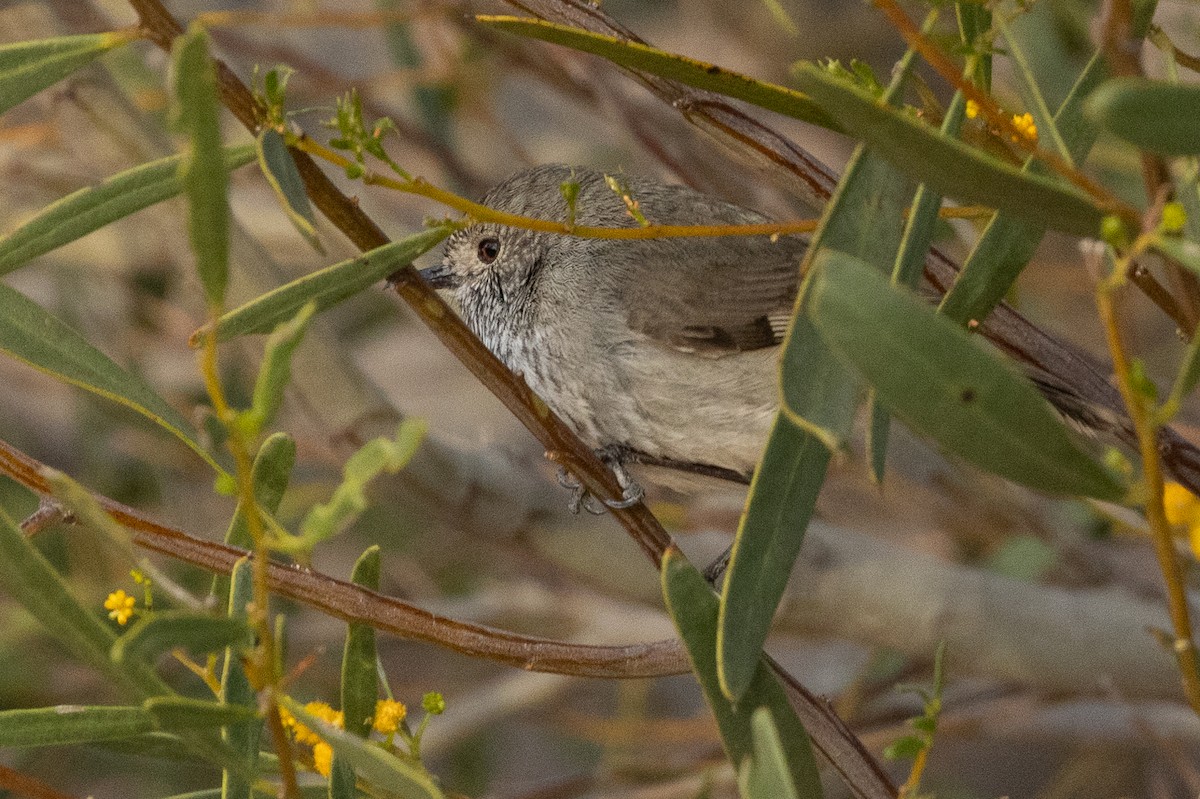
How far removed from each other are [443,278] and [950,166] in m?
2.07

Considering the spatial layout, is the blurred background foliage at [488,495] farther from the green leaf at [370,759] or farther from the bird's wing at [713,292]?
the green leaf at [370,759]

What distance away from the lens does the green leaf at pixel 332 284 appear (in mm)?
1525

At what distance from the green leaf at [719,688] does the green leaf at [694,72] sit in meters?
0.43

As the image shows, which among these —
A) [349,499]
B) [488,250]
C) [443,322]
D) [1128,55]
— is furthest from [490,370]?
[488,250]

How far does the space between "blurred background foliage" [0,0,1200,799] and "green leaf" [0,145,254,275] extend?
1321mm

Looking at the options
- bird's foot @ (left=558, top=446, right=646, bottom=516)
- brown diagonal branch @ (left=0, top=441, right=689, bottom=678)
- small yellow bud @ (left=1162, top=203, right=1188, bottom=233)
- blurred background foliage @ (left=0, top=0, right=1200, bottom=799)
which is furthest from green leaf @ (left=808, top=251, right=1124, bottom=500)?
blurred background foliage @ (left=0, top=0, right=1200, bottom=799)

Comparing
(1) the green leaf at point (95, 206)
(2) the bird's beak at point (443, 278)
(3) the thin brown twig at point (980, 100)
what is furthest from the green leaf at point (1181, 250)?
(2) the bird's beak at point (443, 278)

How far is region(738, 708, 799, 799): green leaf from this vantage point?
1216mm

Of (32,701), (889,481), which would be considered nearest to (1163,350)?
(889,481)

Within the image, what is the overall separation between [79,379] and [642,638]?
8.28 feet

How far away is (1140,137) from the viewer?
1.20 m

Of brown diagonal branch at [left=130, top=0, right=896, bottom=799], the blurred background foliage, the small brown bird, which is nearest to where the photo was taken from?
brown diagonal branch at [left=130, top=0, right=896, bottom=799]

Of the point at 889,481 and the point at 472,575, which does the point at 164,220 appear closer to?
the point at 472,575

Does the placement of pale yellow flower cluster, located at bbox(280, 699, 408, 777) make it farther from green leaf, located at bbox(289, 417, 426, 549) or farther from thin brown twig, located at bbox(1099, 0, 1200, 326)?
thin brown twig, located at bbox(1099, 0, 1200, 326)
